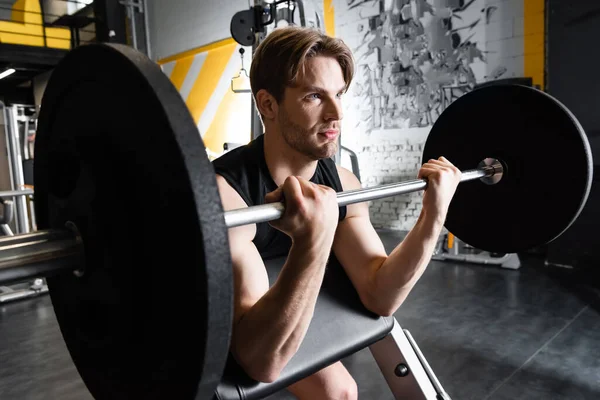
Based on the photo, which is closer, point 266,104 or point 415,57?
point 266,104

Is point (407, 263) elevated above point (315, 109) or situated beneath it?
situated beneath

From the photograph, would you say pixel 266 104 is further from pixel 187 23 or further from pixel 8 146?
pixel 187 23

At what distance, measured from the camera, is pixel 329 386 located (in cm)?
118

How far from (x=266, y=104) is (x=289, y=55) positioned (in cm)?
12

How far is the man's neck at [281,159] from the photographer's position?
104 cm

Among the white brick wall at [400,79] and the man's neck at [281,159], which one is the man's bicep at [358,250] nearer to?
the man's neck at [281,159]

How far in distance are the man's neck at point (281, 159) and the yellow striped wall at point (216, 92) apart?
4.02 m

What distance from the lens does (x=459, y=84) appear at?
3514mm

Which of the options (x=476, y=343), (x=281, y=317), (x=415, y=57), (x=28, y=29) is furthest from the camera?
(x=28, y=29)

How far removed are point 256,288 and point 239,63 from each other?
15.0ft

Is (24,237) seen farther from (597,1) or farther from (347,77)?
(597,1)

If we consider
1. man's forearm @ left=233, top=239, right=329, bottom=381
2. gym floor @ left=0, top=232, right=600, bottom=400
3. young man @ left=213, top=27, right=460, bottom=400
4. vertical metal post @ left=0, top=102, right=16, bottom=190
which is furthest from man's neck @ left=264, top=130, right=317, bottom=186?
vertical metal post @ left=0, top=102, right=16, bottom=190

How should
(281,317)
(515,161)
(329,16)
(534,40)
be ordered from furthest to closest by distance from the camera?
(329,16) → (534,40) → (515,161) → (281,317)

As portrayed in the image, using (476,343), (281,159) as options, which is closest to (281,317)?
(281,159)
